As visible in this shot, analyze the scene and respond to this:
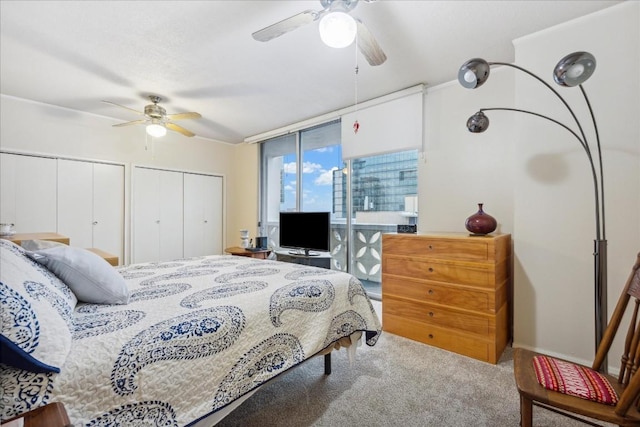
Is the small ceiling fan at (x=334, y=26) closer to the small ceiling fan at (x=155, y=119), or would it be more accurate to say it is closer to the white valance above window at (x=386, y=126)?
the white valance above window at (x=386, y=126)

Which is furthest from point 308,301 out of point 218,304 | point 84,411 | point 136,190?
point 136,190

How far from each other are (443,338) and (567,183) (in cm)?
151

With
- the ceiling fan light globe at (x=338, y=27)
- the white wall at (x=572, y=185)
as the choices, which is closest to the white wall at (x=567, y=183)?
the white wall at (x=572, y=185)

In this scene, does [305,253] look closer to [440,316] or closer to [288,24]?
[440,316]

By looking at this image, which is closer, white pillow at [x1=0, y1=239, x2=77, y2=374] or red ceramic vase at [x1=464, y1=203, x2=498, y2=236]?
white pillow at [x1=0, y1=239, x2=77, y2=374]

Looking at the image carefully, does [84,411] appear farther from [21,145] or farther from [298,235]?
[21,145]

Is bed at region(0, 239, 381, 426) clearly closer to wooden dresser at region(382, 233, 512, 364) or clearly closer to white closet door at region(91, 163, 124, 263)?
wooden dresser at region(382, 233, 512, 364)

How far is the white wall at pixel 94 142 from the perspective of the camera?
3395 mm

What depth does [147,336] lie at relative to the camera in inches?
40.1

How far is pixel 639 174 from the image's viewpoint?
1854 mm

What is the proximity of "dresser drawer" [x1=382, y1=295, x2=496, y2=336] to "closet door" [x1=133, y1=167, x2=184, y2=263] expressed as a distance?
12.0 feet

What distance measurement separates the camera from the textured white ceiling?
6.47 feet

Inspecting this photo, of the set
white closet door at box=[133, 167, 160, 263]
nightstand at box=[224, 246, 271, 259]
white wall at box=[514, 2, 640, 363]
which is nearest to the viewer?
white wall at box=[514, 2, 640, 363]

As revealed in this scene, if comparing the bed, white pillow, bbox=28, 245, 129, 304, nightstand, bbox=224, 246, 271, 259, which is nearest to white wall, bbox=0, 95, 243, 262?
nightstand, bbox=224, 246, 271, 259
